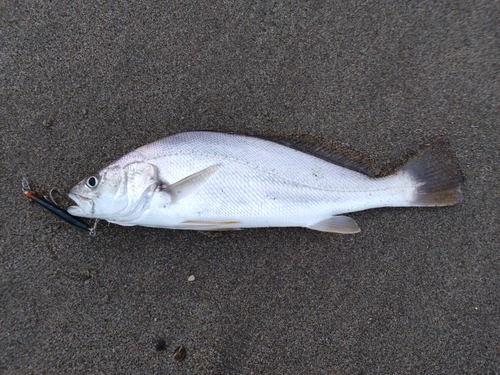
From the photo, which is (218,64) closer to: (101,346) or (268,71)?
→ (268,71)

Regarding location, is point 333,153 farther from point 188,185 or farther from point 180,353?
point 180,353

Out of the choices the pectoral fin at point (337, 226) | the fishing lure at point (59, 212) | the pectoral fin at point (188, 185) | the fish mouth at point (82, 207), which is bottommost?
the pectoral fin at point (337, 226)

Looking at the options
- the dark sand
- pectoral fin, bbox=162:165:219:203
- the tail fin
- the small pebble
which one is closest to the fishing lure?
the dark sand

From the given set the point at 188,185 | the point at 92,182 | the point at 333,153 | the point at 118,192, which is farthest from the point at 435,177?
the point at 92,182

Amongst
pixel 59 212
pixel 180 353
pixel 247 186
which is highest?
pixel 247 186

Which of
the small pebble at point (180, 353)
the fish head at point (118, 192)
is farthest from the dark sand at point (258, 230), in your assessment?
the fish head at point (118, 192)

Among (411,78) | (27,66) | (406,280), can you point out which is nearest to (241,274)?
(406,280)

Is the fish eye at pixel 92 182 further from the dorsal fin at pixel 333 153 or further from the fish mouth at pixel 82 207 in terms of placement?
the dorsal fin at pixel 333 153
